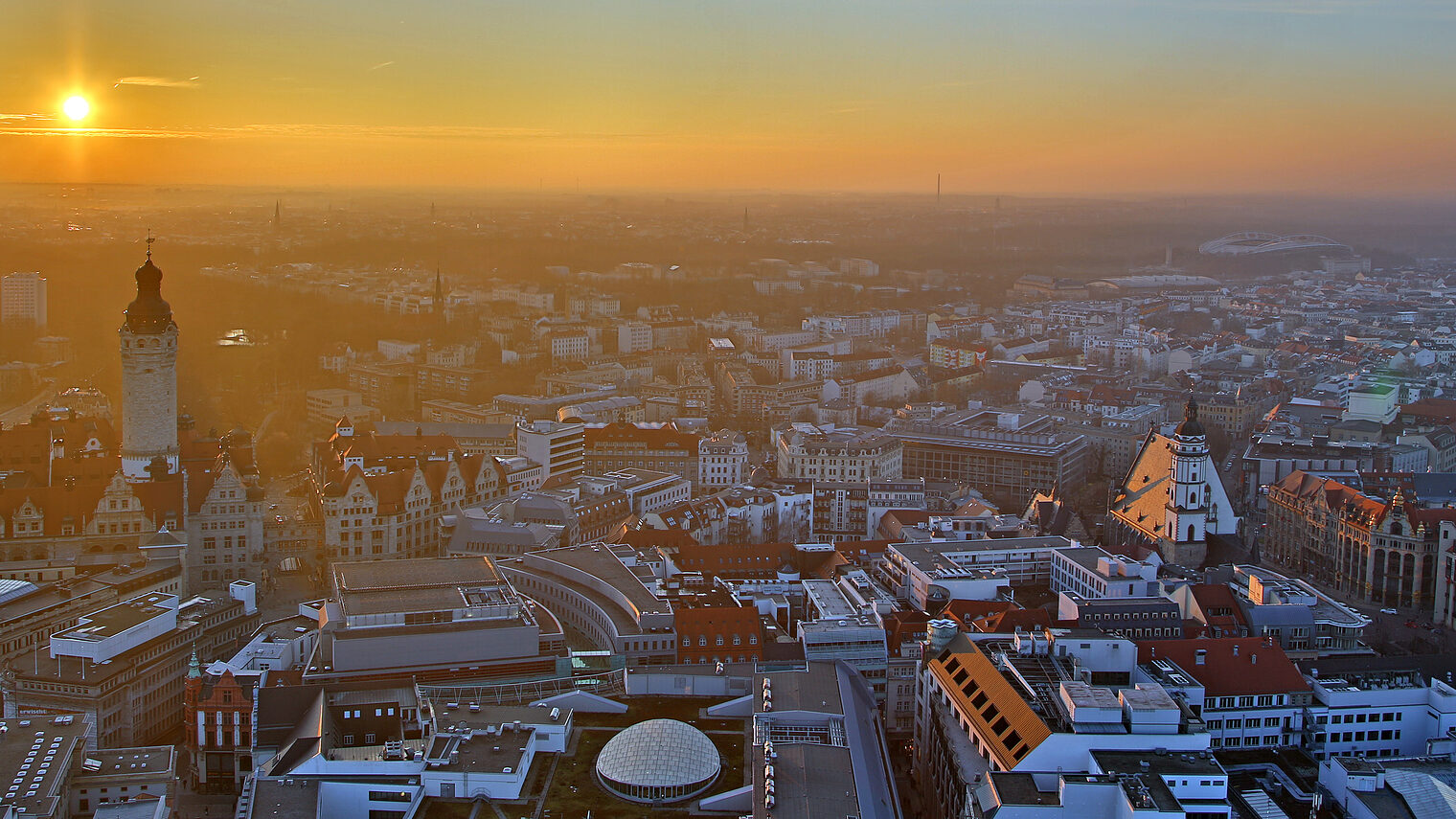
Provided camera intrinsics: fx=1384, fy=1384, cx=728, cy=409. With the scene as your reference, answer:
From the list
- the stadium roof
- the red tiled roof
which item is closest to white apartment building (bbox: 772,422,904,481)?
the red tiled roof

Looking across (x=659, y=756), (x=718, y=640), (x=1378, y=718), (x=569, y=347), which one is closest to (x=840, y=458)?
(x=718, y=640)

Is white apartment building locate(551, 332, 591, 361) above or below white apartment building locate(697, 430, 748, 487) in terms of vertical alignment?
above

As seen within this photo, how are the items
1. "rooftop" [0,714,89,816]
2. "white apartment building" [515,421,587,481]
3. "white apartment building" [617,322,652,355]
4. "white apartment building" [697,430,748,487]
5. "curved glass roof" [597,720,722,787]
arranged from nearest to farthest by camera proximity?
"rooftop" [0,714,89,816] → "curved glass roof" [597,720,722,787] → "white apartment building" [515,421,587,481] → "white apartment building" [697,430,748,487] → "white apartment building" [617,322,652,355]

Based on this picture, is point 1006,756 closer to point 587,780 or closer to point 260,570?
point 587,780

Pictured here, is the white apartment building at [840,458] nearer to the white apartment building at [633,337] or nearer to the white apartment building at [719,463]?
the white apartment building at [719,463]

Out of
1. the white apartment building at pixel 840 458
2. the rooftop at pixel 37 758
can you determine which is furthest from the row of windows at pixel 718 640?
the white apartment building at pixel 840 458

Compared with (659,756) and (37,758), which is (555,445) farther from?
(659,756)

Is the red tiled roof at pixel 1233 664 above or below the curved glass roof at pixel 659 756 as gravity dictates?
above

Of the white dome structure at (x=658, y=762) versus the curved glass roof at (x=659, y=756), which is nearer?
the white dome structure at (x=658, y=762)

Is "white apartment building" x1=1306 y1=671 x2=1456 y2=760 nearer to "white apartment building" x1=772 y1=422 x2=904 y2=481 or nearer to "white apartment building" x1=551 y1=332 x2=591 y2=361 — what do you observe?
"white apartment building" x1=772 y1=422 x2=904 y2=481
